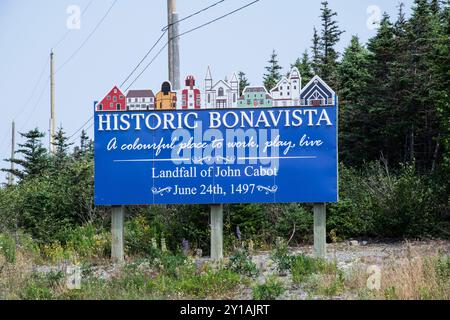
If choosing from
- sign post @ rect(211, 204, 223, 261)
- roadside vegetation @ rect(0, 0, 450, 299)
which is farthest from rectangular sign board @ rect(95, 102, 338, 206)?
roadside vegetation @ rect(0, 0, 450, 299)

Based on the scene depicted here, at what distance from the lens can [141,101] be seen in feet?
46.3

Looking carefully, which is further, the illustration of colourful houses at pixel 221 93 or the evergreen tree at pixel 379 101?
the evergreen tree at pixel 379 101

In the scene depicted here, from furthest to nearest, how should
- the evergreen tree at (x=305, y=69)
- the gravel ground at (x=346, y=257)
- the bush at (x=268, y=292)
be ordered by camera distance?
1. the evergreen tree at (x=305, y=69)
2. the gravel ground at (x=346, y=257)
3. the bush at (x=268, y=292)

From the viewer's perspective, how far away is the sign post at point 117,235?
14227 mm

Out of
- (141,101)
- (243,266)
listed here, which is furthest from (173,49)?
(243,266)

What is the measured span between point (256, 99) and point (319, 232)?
3.15 meters

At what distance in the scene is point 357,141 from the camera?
31.1 metres

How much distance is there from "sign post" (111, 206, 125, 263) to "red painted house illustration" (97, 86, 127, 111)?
7.21 ft

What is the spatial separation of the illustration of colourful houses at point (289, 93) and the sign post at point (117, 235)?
420 centimetres

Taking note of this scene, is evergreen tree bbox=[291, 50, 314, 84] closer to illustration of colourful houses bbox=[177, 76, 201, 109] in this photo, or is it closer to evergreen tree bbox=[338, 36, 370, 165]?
evergreen tree bbox=[338, 36, 370, 165]

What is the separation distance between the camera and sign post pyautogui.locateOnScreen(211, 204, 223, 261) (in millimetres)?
13914

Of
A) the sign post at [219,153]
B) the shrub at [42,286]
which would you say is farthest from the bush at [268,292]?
the sign post at [219,153]

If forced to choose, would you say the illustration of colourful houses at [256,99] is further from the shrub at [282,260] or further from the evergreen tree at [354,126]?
the evergreen tree at [354,126]
